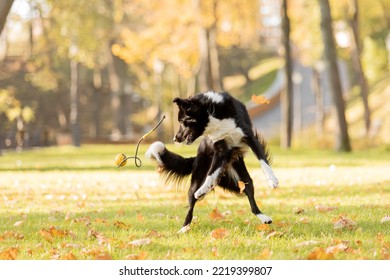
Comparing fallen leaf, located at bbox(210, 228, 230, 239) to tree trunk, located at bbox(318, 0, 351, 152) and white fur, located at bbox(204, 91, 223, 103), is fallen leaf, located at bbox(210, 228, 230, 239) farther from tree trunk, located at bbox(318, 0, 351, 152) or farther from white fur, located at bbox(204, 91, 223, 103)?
tree trunk, located at bbox(318, 0, 351, 152)

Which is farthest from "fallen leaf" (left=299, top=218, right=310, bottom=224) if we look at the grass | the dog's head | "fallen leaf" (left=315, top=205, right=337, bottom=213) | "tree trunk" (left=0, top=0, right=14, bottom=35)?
"tree trunk" (left=0, top=0, right=14, bottom=35)

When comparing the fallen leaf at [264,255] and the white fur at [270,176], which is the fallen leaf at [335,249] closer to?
the fallen leaf at [264,255]

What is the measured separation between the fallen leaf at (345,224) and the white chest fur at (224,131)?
4.07 feet

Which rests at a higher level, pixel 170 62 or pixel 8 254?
pixel 170 62

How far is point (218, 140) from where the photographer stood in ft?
21.5

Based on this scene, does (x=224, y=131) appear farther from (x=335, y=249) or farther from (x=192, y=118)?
(x=335, y=249)

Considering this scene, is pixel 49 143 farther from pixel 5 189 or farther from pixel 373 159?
pixel 5 189

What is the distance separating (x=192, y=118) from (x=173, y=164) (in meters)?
0.84

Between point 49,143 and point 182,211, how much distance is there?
3557 cm

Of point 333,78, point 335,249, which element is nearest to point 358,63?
point 333,78

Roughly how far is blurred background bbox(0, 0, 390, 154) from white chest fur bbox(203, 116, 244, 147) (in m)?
5.90

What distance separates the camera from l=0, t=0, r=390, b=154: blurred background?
27562mm

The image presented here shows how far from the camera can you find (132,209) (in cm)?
884
